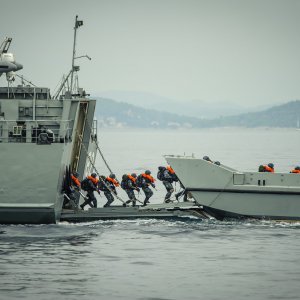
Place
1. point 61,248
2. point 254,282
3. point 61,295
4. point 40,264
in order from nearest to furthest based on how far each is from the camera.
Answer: point 61,295, point 254,282, point 40,264, point 61,248

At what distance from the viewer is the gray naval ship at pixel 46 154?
2723 centimetres

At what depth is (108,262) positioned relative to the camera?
23297 millimetres

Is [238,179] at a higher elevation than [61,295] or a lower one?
higher

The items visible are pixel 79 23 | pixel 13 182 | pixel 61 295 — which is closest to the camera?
pixel 61 295

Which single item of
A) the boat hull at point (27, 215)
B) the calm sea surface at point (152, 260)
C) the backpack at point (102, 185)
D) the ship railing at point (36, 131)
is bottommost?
the calm sea surface at point (152, 260)

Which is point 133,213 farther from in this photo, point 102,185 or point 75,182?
point 75,182

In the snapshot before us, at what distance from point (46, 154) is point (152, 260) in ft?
18.9

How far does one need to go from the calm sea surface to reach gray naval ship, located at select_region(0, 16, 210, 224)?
44 cm

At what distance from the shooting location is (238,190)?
2795 cm

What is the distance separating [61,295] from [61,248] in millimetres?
5315

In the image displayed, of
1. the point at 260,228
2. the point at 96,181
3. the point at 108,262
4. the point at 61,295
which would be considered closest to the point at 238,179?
the point at 260,228

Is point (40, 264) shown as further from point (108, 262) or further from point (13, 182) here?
point (13, 182)

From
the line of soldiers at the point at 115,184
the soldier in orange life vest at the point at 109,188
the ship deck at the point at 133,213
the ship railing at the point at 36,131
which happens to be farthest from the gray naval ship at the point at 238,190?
the ship railing at the point at 36,131

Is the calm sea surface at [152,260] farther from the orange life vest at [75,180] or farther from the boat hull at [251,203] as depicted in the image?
the orange life vest at [75,180]
